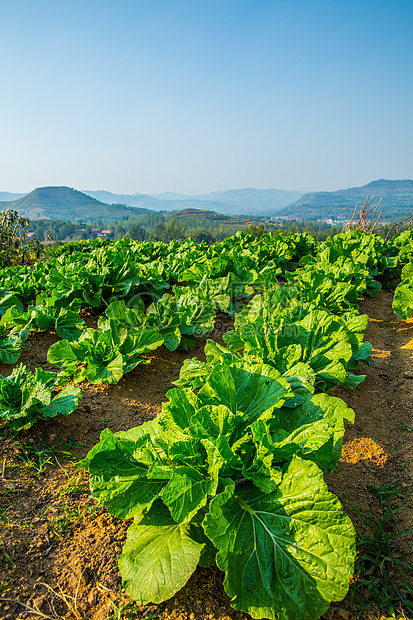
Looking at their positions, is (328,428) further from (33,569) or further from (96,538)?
(33,569)

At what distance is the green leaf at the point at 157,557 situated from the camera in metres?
1.77

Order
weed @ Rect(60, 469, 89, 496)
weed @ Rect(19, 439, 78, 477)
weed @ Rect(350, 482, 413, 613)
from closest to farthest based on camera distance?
weed @ Rect(350, 482, 413, 613) < weed @ Rect(60, 469, 89, 496) < weed @ Rect(19, 439, 78, 477)

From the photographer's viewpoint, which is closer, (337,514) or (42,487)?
(337,514)

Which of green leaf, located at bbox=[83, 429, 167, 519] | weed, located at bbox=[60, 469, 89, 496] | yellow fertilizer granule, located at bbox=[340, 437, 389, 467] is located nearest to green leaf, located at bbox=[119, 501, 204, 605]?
green leaf, located at bbox=[83, 429, 167, 519]

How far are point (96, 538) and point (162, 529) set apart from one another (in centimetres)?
48

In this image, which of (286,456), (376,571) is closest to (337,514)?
(286,456)

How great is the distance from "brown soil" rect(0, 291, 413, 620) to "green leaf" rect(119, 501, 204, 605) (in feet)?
0.50

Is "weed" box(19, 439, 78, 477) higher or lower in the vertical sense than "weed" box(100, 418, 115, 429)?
higher

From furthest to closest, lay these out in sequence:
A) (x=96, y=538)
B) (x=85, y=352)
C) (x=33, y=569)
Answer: (x=85, y=352)
(x=96, y=538)
(x=33, y=569)

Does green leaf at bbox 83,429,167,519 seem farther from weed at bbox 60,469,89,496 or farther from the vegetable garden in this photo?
weed at bbox 60,469,89,496

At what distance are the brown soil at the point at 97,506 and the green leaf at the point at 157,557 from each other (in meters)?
0.15

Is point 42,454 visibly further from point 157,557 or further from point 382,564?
point 382,564

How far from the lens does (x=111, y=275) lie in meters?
6.49

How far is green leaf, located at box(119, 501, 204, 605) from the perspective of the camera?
5.81 feet
